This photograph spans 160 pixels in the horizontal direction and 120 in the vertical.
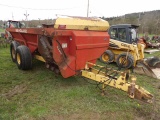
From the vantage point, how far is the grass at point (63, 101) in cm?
324

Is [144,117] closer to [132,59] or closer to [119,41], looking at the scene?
[132,59]

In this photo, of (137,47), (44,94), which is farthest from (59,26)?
(137,47)

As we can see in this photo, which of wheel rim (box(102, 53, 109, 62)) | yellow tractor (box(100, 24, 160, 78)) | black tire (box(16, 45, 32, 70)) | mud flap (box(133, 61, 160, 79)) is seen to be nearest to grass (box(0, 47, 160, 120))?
black tire (box(16, 45, 32, 70))

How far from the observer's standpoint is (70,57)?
421 cm

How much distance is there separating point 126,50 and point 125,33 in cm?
79

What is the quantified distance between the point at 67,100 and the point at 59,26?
1.81 m

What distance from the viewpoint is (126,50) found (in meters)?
7.43

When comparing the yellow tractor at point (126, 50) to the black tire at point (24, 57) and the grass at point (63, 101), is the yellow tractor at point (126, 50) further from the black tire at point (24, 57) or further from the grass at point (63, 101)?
the black tire at point (24, 57)

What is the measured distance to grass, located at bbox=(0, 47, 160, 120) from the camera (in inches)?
128

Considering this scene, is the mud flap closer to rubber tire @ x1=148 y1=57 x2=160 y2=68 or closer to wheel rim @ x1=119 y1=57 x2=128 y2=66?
wheel rim @ x1=119 y1=57 x2=128 y2=66

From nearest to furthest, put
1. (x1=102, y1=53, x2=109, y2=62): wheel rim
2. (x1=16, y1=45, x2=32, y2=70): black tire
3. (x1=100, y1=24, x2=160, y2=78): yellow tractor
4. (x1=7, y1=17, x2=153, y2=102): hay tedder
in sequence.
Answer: (x1=7, y1=17, x2=153, y2=102): hay tedder, (x1=16, y1=45, x2=32, y2=70): black tire, (x1=100, y1=24, x2=160, y2=78): yellow tractor, (x1=102, y1=53, x2=109, y2=62): wheel rim

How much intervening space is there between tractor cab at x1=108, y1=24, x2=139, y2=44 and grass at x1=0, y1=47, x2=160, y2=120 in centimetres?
291

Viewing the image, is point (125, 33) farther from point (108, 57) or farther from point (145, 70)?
point (145, 70)

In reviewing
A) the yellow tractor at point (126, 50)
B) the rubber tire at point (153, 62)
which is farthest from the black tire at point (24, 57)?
the rubber tire at point (153, 62)
